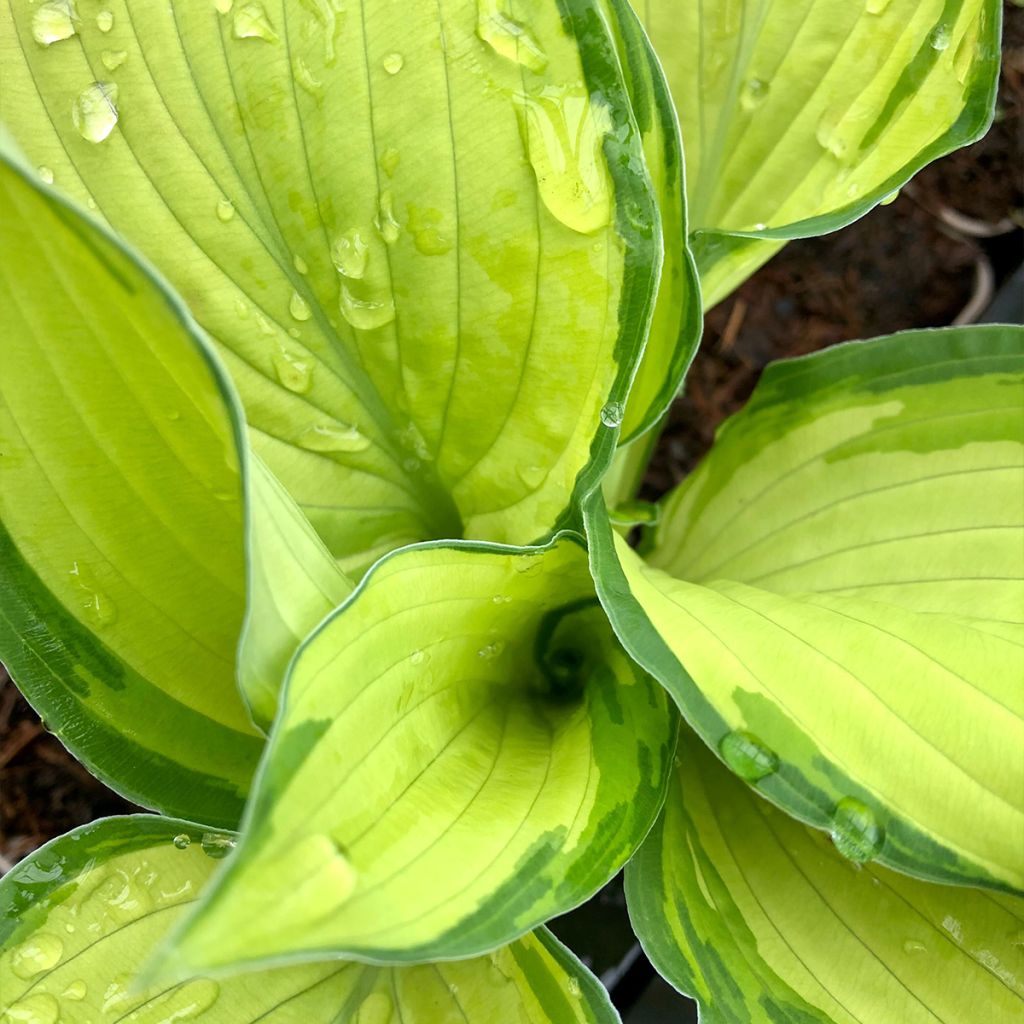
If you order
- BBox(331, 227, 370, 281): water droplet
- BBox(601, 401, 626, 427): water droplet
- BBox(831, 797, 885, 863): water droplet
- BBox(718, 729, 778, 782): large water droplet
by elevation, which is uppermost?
BBox(331, 227, 370, 281): water droplet

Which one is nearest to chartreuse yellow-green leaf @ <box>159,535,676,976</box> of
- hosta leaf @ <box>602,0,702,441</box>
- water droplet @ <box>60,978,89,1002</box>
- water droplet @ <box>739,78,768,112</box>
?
hosta leaf @ <box>602,0,702,441</box>

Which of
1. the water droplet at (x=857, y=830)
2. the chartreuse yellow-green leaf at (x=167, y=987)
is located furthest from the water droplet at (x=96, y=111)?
the water droplet at (x=857, y=830)

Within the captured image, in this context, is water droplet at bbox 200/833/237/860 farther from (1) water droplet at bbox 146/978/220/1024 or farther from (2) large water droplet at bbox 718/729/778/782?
(2) large water droplet at bbox 718/729/778/782

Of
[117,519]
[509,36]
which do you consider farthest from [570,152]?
[117,519]

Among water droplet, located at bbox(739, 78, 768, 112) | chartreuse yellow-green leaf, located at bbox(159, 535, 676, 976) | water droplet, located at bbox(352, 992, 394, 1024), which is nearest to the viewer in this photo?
chartreuse yellow-green leaf, located at bbox(159, 535, 676, 976)

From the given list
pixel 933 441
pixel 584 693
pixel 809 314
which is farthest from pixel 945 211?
pixel 584 693

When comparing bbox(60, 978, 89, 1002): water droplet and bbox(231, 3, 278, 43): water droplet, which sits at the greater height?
bbox(231, 3, 278, 43): water droplet

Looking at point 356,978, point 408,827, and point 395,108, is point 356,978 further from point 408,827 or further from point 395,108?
point 395,108
